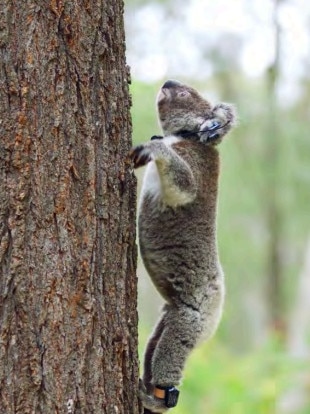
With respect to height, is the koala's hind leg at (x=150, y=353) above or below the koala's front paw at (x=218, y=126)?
below

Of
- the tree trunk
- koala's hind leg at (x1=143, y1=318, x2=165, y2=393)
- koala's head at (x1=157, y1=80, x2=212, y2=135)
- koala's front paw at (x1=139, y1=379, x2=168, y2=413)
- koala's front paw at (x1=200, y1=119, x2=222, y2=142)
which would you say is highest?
koala's head at (x1=157, y1=80, x2=212, y2=135)

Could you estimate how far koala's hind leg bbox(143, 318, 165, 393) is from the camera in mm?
3711

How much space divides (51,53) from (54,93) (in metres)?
0.13

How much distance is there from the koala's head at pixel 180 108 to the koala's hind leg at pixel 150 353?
38.1 inches

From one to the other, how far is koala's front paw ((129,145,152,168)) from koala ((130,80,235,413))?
0.15 metres

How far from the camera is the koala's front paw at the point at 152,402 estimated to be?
136 inches

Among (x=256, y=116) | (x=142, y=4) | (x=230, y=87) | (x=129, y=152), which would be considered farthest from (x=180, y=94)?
(x=230, y=87)

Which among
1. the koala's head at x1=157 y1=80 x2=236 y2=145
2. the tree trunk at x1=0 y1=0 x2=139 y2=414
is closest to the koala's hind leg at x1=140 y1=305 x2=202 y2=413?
the tree trunk at x1=0 y1=0 x2=139 y2=414

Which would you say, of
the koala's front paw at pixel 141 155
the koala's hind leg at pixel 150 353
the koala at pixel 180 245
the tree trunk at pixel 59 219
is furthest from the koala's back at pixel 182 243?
the tree trunk at pixel 59 219

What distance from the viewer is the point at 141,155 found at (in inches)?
131

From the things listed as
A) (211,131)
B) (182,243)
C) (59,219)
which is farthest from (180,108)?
(59,219)

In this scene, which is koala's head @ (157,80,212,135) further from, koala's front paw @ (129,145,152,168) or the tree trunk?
the tree trunk

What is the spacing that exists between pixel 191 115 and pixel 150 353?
3.86 feet

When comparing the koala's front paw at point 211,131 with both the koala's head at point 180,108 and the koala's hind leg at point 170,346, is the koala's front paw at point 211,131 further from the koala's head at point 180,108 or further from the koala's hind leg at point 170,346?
the koala's hind leg at point 170,346
